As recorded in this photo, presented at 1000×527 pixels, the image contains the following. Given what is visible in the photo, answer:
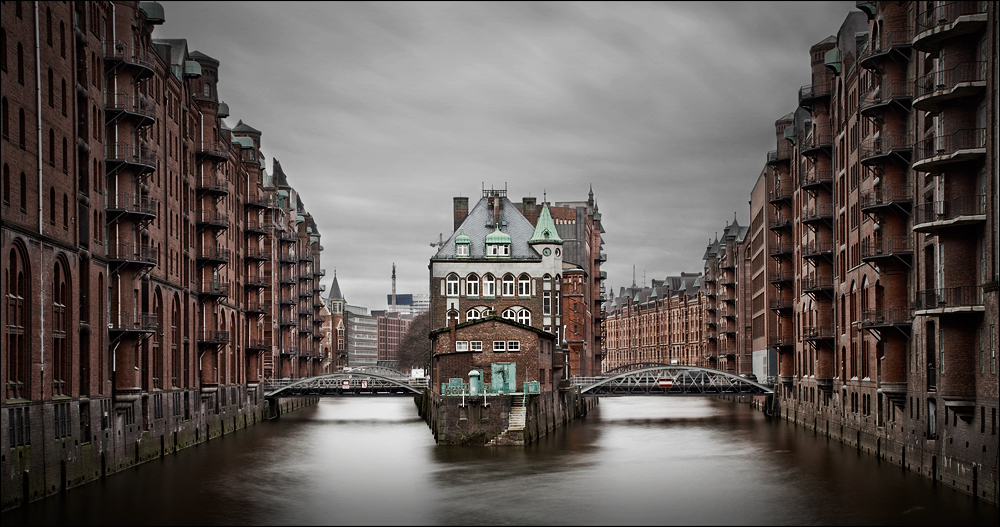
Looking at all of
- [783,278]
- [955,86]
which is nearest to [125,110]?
[955,86]

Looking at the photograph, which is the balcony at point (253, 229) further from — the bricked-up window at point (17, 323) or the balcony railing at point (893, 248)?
the balcony railing at point (893, 248)

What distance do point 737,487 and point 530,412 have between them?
64.1 ft

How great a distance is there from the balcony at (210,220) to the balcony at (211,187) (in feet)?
3.83

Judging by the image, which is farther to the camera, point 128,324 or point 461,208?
point 461,208

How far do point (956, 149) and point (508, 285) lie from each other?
5183 centimetres

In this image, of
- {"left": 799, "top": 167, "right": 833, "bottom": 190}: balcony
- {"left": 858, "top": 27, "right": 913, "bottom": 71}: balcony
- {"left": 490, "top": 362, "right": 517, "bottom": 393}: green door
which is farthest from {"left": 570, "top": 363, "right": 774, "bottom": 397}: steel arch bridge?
{"left": 858, "top": 27, "right": 913, "bottom": 71}: balcony

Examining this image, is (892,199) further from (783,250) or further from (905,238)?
(783,250)

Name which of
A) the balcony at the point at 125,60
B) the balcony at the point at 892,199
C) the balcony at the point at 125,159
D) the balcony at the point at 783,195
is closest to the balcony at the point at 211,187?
the balcony at the point at 125,159

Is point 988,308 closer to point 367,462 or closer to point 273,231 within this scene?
point 367,462

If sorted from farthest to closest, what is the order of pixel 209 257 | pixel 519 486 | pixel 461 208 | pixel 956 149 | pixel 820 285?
pixel 461 208, pixel 209 257, pixel 820 285, pixel 519 486, pixel 956 149

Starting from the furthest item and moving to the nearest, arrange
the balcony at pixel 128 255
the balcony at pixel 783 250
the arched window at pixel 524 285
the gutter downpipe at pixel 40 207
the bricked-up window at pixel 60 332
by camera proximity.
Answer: the arched window at pixel 524 285
the balcony at pixel 783 250
the balcony at pixel 128 255
the bricked-up window at pixel 60 332
the gutter downpipe at pixel 40 207

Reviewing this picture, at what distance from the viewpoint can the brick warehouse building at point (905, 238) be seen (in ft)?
114

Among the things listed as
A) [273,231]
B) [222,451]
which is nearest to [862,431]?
[222,451]

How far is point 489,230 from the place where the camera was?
87750 mm
